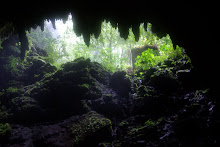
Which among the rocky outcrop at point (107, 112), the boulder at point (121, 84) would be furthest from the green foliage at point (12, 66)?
the boulder at point (121, 84)

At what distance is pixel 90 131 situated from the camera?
4980 millimetres

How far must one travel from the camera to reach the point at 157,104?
18.9 ft

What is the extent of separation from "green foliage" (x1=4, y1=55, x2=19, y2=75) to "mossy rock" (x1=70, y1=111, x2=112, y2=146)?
28.5 feet

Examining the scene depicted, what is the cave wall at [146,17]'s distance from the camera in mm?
3633

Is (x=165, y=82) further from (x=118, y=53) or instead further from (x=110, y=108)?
(x=118, y=53)

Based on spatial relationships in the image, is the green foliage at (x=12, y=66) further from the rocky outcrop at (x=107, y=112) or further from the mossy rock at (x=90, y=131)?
the mossy rock at (x=90, y=131)

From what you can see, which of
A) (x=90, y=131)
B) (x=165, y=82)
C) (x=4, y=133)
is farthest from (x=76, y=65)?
(x=165, y=82)

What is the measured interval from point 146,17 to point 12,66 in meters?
11.9

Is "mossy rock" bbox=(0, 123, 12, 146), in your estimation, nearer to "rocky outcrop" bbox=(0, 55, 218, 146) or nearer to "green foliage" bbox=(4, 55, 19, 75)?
"rocky outcrop" bbox=(0, 55, 218, 146)

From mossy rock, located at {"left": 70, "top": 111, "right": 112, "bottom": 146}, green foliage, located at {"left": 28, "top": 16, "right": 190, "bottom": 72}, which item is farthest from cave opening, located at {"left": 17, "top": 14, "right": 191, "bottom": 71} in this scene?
mossy rock, located at {"left": 70, "top": 111, "right": 112, "bottom": 146}

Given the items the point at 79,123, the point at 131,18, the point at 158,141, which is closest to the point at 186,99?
the point at 158,141

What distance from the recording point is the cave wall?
11.9ft

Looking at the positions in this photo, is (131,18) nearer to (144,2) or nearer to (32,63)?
(144,2)

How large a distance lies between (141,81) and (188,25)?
196 inches
